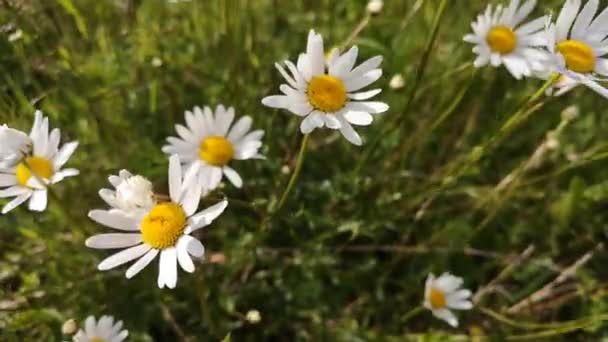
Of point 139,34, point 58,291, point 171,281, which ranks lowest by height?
point 171,281

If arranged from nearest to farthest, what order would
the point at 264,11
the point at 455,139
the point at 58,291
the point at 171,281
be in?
the point at 171,281, the point at 58,291, the point at 455,139, the point at 264,11

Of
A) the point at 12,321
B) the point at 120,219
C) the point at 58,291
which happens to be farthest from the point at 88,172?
the point at 120,219

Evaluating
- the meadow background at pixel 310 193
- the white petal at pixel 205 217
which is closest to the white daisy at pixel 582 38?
the meadow background at pixel 310 193

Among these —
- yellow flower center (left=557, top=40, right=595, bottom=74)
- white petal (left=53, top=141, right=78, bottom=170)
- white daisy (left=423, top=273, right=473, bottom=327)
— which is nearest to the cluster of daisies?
yellow flower center (left=557, top=40, right=595, bottom=74)

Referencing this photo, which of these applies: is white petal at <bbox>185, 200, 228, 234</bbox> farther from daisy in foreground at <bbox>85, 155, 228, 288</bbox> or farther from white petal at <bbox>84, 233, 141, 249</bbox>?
white petal at <bbox>84, 233, 141, 249</bbox>

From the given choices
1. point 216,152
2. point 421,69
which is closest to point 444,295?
point 421,69

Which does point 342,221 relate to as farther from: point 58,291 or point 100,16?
point 100,16
